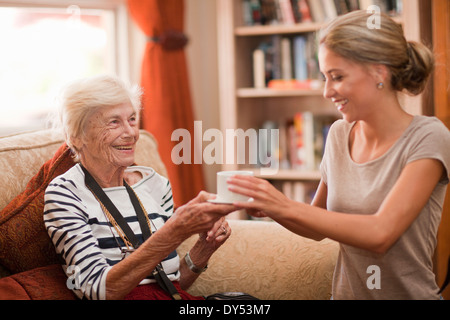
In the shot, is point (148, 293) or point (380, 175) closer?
point (380, 175)

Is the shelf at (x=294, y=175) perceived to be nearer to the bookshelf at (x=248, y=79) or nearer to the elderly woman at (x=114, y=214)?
the bookshelf at (x=248, y=79)

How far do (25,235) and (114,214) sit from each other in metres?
0.23

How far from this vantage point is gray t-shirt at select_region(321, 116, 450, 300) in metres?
1.22

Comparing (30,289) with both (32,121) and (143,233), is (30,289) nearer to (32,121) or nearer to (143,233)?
(143,233)

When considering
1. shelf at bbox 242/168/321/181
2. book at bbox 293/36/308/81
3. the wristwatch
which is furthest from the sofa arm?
book at bbox 293/36/308/81

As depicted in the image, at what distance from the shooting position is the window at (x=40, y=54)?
9.01 feet

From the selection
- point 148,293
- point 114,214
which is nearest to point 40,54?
point 114,214

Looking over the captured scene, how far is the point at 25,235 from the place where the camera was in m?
1.38

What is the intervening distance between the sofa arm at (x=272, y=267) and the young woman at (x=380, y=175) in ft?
1.07

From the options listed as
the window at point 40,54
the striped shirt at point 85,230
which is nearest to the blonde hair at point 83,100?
the striped shirt at point 85,230

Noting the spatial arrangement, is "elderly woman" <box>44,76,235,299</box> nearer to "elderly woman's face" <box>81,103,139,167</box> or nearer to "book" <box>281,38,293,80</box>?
"elderly woman's face" <box>81,103,139,167</box>

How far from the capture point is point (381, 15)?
1.25 metres

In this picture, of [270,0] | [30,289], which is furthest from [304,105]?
[30,289]

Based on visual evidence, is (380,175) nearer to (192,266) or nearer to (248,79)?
(192,266)
